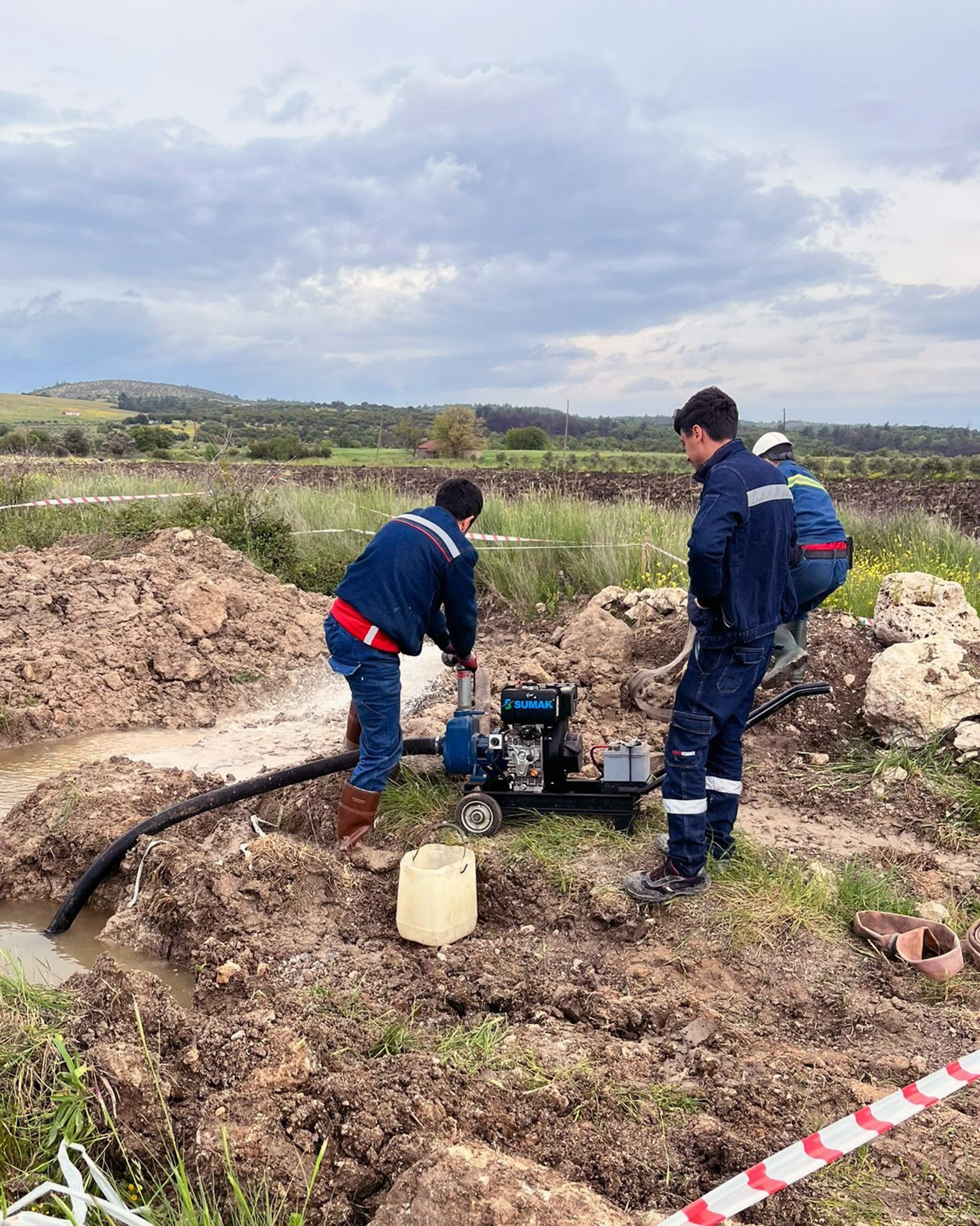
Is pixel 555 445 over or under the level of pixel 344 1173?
over

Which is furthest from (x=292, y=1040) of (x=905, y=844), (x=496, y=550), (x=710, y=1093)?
(x=496, y=550)

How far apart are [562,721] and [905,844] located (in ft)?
7.11

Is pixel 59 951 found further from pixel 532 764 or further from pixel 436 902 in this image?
pixel 532 764

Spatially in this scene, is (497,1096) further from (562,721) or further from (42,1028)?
(562,721)

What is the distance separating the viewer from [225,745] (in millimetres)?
7527

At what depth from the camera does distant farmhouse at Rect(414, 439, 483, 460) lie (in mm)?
35562

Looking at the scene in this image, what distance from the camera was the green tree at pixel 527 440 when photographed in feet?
140

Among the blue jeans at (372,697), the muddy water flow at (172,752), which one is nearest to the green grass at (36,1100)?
the muddy water flow at (172,752)

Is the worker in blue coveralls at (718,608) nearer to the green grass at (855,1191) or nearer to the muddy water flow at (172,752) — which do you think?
the green grass at (855,1191)

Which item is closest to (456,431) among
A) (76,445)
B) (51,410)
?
(76,445)

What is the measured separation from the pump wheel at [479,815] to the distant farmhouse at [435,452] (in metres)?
30.7

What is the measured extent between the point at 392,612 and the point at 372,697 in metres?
0.48

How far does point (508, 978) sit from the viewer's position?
12.7 ft

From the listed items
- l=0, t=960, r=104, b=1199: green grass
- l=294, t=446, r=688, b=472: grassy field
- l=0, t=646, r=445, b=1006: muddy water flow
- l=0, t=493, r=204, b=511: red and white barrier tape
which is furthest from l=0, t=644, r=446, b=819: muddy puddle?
l=294, t=446, r=688, b=472: grassy field
